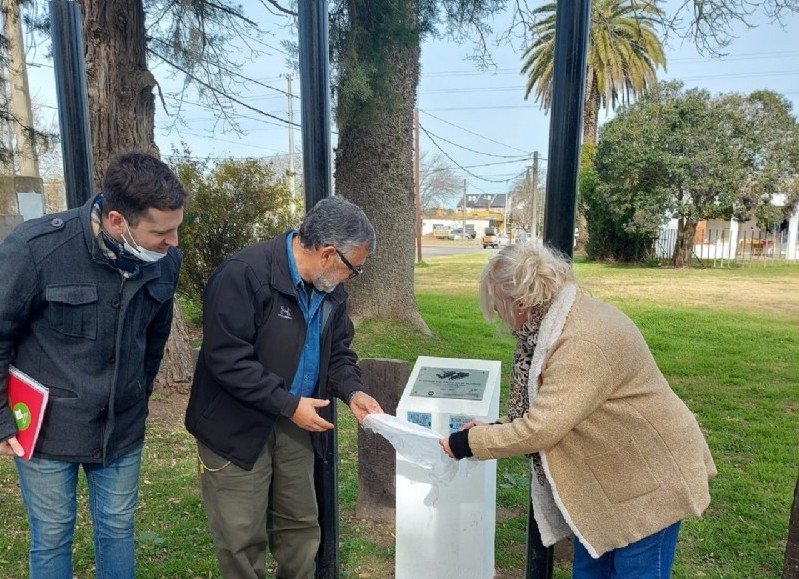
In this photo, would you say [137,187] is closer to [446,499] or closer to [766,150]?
[446,499]

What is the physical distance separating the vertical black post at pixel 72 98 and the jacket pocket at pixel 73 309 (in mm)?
858

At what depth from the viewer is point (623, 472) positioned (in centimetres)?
184

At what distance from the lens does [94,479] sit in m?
2.11

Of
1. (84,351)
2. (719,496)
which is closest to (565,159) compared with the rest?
(84,351)

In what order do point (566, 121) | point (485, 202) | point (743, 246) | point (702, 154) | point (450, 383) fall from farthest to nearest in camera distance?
1. point (485, 202)
2. point (743, 246)
3. point (702, 154)
4. point (450, 383)
5. point (566, 121)

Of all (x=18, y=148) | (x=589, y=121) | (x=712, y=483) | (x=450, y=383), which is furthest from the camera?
(x=589, y=121)

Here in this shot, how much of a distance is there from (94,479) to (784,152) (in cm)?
2349

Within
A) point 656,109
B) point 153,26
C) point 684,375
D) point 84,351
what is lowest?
point 684,375

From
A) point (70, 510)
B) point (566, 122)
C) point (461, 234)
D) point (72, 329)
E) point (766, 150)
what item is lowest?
point (461, 234)

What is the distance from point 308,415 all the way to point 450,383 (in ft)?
2.45

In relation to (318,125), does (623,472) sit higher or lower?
lower

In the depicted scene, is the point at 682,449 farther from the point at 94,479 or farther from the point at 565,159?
the point at 94,479

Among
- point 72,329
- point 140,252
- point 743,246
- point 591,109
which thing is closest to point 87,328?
point 72,329

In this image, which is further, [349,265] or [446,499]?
[446,499]
